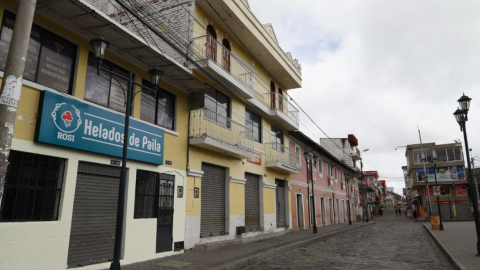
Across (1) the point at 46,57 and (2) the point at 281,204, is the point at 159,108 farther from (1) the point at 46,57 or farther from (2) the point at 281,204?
(2) the point at 281,204

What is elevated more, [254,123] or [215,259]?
[254,123]

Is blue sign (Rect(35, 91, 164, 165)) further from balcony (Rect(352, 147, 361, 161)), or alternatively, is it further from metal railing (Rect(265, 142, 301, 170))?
balcony (Rect(352, 147, 361, 161))

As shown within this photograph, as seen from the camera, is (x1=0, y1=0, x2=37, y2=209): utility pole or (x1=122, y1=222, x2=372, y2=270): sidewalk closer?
(x1=0, y1=0, x2=37, y2=209): utility pole

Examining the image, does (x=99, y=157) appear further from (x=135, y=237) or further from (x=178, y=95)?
(x=178, y=95)

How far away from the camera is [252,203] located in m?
15.8

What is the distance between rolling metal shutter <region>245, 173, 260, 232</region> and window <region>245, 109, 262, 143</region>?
6.73 ft

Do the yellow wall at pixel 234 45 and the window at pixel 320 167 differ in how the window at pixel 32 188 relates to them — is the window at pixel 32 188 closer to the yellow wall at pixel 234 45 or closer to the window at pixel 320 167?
the yellow wall at pixel 234 45

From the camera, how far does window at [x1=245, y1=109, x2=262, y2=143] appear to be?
52.3 feet

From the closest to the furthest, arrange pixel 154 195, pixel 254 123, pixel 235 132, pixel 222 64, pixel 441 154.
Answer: pixel 154 195 → pixel 222 64 → pixel 235 132 → pixel 254 123 → pixel 441 154

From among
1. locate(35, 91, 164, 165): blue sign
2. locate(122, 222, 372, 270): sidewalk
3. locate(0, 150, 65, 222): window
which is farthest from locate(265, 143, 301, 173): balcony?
locate(0, 150, 65, 222): window

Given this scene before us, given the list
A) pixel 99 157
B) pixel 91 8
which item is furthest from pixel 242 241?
pixel 91 8

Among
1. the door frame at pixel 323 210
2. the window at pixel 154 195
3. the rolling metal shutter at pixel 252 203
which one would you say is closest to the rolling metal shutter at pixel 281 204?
the rolling metal shutter at pixel 252 203

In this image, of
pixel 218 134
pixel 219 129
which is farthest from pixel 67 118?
pixel 219 129

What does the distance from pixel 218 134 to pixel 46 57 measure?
665 cm
